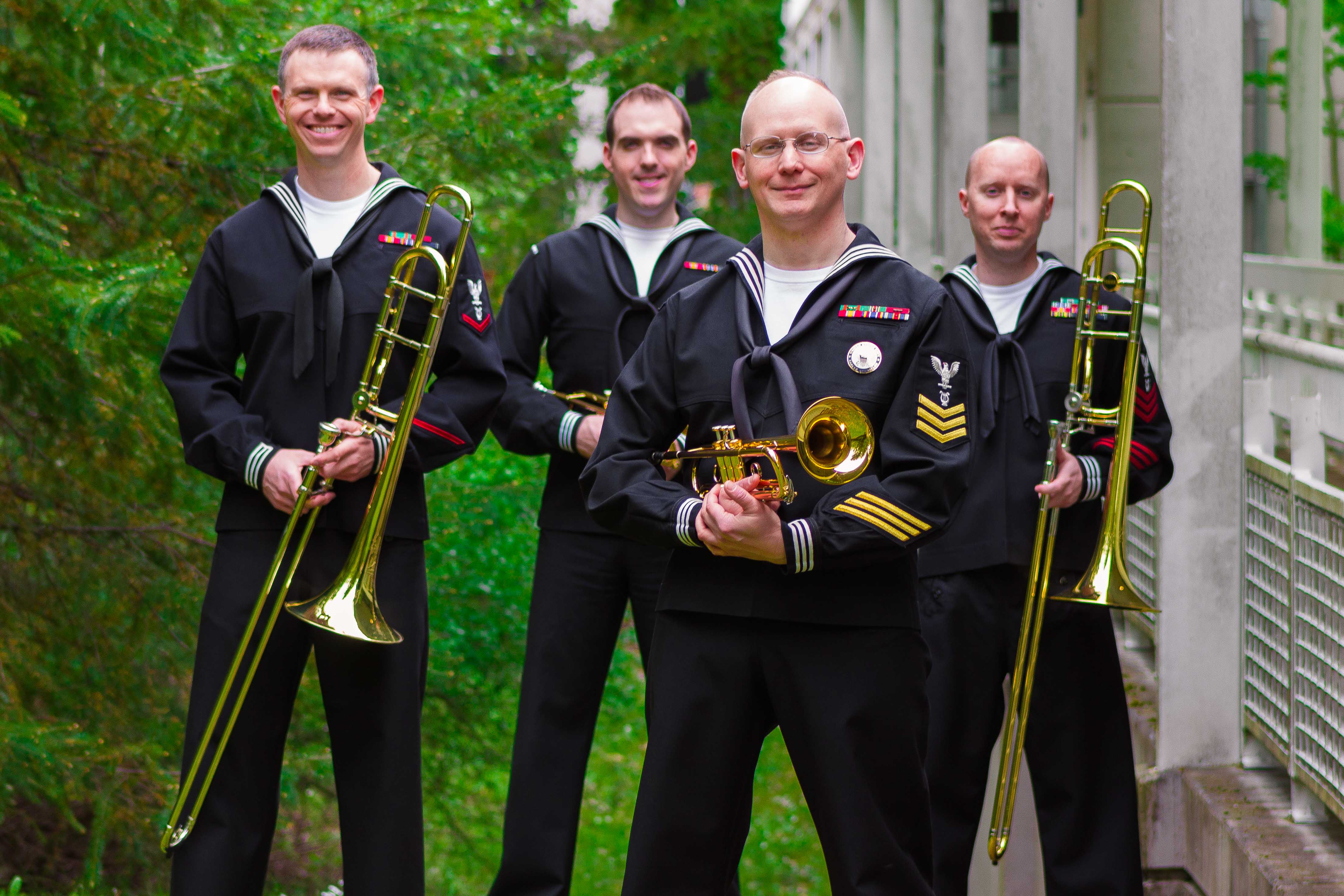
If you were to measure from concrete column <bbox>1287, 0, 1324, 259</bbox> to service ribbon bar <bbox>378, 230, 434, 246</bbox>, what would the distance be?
1084cm

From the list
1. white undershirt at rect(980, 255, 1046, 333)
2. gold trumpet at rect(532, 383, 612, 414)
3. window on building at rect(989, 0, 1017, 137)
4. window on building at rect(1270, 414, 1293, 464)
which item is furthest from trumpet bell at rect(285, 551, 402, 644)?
window on building at rect(989, 0, 1017, 137)

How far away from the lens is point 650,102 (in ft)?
16.8

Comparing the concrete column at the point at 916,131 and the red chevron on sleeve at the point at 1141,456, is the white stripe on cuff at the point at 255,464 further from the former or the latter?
the concrete column at the point at 916,131

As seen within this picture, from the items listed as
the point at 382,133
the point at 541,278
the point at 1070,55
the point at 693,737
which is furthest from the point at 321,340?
the point at 1070,55

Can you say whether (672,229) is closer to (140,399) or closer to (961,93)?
(140,399)

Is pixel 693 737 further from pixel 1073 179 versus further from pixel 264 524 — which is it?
pixel 1073 179

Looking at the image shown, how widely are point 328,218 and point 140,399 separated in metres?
2.61

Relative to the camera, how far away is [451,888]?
11219 mm

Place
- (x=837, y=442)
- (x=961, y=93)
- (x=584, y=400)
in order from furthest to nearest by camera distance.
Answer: (x=961, y=93) → (x=584, y=400) → (x=837, y=442)

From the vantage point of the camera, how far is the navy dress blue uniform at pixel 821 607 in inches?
131

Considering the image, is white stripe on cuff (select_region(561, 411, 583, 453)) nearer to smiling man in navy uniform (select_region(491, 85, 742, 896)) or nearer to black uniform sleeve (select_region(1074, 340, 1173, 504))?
smiling man in navy uniform (select_region(491, 85, 742, 896))

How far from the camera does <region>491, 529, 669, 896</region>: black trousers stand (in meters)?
4.93

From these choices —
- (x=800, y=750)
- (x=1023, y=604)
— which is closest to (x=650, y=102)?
(x=1023, y=604)

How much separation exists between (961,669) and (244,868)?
1.97m
